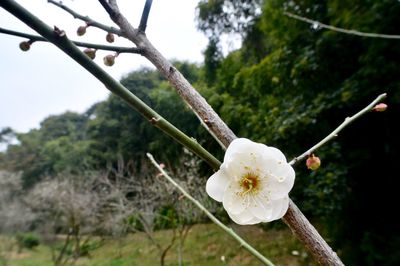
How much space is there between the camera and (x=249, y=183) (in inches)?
17.7

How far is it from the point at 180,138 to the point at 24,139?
54.3 feet

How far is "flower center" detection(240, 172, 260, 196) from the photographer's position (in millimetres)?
446

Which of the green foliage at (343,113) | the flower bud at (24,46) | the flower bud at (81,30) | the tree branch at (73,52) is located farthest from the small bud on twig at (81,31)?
the green foliage at (343,113)

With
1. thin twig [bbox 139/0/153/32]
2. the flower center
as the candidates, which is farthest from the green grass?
thin twig [bbox 139/0/153/32]

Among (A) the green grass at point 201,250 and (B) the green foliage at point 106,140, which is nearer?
(A) the green grass at point 201,250

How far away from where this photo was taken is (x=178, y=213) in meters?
5.81

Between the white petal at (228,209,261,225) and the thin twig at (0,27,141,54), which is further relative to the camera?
the white petal at (228,209,261,225)

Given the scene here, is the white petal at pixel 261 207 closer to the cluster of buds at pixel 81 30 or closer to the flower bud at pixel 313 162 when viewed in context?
the flower bud at pixel 313 162

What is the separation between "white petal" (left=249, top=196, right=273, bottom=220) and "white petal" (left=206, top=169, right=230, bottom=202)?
49mm

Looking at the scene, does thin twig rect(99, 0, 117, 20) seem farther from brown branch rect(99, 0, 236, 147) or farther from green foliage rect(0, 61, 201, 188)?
green foliage rect(0, 61, 201, 188)

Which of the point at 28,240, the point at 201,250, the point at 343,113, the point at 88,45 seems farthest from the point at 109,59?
the point at 28,240

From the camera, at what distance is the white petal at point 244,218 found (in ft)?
1.39

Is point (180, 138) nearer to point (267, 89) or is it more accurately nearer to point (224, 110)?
point (267, 89)

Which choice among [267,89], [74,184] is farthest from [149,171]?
[267,89]
